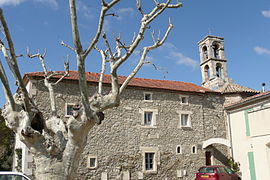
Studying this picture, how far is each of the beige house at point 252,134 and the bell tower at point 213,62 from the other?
4.22 metres

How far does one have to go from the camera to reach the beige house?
37.9 ft

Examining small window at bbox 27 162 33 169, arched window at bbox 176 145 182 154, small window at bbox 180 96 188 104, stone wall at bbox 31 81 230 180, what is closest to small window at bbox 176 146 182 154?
arched window at bbox 176 145 182 154

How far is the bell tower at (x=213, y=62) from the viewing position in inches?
824

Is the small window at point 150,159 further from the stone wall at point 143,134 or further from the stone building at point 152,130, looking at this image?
the stone wall at point 143,134

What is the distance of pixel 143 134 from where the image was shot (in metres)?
15.7

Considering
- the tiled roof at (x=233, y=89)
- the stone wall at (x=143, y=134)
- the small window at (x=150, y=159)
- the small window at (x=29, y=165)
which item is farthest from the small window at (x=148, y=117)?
the small window at (x=29, y=165)

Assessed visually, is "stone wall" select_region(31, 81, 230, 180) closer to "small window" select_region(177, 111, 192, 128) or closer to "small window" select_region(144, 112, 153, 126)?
"small window" select_region(177, 111, 192, 128)

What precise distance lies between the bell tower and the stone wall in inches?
112

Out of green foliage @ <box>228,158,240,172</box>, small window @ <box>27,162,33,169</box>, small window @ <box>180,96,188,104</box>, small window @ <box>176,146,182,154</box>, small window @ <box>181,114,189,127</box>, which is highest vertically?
small window @ <box>180,96,188,104</box>

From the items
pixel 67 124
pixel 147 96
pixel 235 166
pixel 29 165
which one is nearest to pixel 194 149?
pixel 235 166

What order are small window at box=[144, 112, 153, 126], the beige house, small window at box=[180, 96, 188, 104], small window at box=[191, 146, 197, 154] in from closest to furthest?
the beige house, small window at box=[144, 112, 153, 126], small window at box=[191, 146, 197, 154], small window at box=[180, 96, 188, 104]

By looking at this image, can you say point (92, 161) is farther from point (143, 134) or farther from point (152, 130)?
point (152, 130)

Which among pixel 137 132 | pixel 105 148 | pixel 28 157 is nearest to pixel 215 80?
pixel 137 132

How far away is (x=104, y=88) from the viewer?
15391mm
